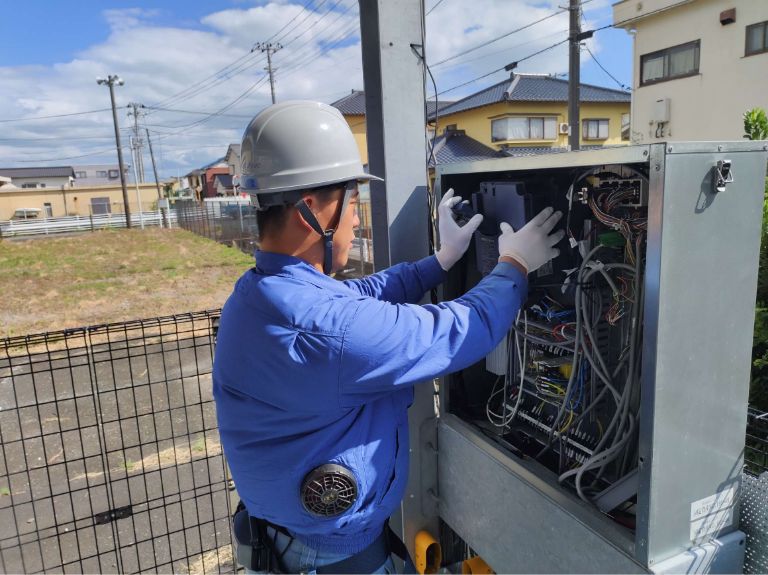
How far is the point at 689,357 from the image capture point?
1.29 m

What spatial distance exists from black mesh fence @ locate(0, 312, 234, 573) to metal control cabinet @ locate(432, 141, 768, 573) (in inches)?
73.5

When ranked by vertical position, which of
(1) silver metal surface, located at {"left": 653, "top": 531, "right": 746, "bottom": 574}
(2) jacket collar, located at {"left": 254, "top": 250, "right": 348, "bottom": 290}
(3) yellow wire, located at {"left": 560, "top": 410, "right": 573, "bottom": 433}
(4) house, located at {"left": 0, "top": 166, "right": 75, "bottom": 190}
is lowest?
(1) silver metal surface, located at {"left": 653, "top": 531, "right": 746, "bottom": 574}

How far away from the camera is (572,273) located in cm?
180

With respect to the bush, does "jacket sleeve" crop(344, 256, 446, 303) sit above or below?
above

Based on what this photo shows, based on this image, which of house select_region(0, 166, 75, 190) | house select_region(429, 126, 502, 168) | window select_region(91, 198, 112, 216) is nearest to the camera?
house select_region(429, 126, 502, 168)

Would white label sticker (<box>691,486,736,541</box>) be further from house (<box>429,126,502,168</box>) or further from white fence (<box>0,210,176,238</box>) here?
white fence (<box>0,210,176,238</box>)

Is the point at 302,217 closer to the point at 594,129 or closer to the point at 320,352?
the point at 320,352

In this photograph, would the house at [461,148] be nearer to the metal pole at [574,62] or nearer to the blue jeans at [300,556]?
the metal pole at [574,62]

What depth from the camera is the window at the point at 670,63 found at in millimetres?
13223

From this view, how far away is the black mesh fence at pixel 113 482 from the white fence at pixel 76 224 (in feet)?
96.6

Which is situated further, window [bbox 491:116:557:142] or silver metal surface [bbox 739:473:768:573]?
window [bbox 491:116:557:142]

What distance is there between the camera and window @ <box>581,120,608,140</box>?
25.3 meters

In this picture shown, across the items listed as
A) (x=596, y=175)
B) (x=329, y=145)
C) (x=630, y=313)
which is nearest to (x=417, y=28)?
(x=329, y=145)

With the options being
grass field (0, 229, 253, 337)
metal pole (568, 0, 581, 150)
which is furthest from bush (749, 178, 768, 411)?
grass field (0, 229, 253, 337)
